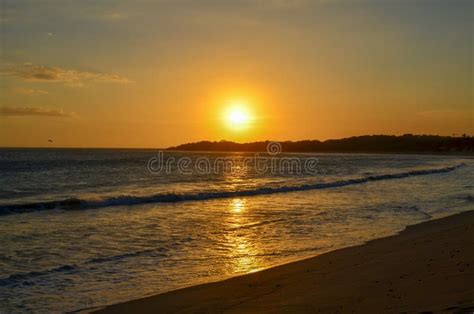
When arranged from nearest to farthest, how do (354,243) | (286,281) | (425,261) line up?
(286,281), (425,261), (354,243)

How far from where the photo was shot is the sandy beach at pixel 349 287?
7.05 metres

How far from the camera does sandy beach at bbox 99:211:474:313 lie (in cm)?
705

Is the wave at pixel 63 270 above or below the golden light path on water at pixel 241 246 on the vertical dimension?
above

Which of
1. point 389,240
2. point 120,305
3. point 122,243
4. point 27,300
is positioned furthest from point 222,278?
point 389,240

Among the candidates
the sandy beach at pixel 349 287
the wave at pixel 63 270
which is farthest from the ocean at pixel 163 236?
the sandy beach at pixel 349 287

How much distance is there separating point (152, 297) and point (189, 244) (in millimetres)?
4894

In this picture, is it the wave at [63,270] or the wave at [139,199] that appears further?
the wave at [139,199]

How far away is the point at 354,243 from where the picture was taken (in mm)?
13344

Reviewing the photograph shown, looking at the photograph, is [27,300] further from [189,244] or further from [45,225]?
[45,225]

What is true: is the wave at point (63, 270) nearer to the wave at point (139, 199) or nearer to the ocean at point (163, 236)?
the ocean at point (163, 236)

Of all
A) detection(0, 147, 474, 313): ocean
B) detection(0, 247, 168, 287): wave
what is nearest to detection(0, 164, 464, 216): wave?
detection(0, 147, 474, 313): ocean

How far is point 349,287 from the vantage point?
8.39 metres

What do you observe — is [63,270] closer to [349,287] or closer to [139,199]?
[349,287]

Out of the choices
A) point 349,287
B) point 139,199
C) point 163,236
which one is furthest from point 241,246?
point 139,199
